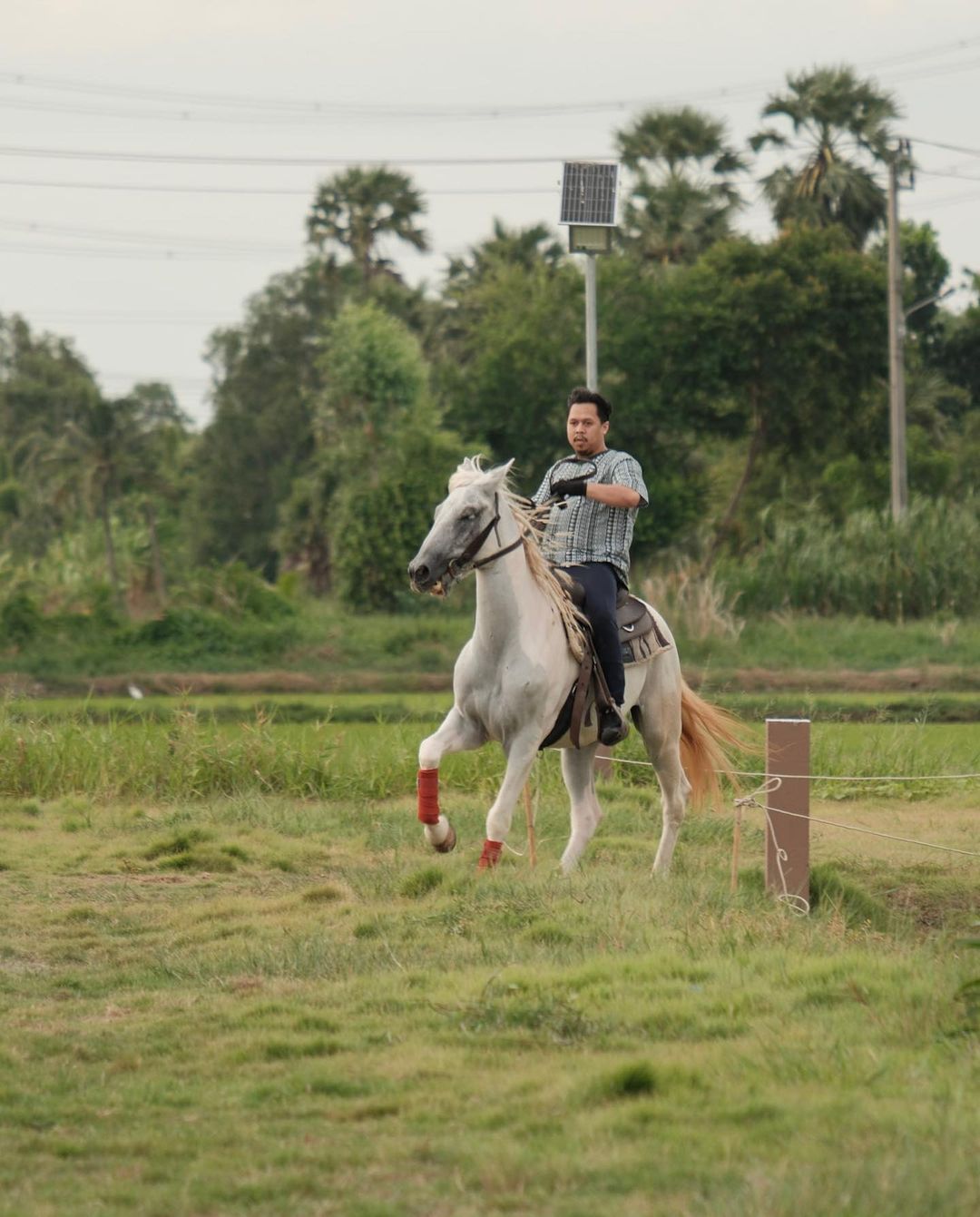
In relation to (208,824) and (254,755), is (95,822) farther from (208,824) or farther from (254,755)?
(254,755)

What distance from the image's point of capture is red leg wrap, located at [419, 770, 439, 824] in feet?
28.1

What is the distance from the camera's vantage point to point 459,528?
8344 mm

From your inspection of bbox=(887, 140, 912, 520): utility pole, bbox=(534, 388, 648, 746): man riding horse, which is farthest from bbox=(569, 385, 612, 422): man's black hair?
bbox=(887, 140, 912, 520): utility pole

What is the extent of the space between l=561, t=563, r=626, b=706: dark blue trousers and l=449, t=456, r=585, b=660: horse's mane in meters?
0.08

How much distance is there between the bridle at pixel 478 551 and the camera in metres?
8.36

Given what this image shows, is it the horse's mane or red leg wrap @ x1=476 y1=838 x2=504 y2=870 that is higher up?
the horse's mane

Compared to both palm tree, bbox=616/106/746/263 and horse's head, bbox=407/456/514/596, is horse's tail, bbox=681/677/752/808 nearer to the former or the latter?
horse's head, bbox=407/456/514/596

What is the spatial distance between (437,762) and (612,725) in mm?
1061

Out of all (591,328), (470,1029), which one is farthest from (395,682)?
(470,1029)

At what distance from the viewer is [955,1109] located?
4445 millimetres

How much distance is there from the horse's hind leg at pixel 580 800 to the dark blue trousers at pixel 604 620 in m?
0.53

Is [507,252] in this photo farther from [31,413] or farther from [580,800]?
[580,800]

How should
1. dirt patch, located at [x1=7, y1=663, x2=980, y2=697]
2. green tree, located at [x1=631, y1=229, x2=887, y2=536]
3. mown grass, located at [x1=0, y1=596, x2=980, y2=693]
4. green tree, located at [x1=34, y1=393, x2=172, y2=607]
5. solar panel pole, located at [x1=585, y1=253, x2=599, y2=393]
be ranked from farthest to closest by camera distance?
green tree, located at [x1=631, y1=229, x2=887, y2=536], green tree, located at [x1=34, y1=393, x2=172, y2=607], mown grass, located at [x1=0, y1=596, x2=980, y2=693], dirt patch, located at [x1=7, y1=663, x2=980, y2=697], solar panel pole, located at [x1=585, y1=253, x2=599, y2=393]

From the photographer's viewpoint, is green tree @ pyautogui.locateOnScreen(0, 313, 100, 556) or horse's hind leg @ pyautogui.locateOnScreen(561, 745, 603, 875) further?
green tree @ pyautogui.locateOnScreen(0, 313, 100, 556)
